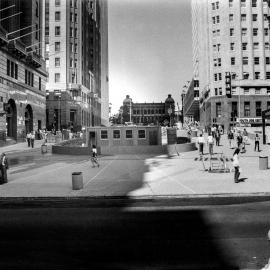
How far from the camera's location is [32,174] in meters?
21.0

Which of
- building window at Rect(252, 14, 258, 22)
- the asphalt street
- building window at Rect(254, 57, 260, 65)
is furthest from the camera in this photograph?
building window at Rect(252, 14, 258, 22)

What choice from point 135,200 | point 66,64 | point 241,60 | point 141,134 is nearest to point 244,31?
point 241,60

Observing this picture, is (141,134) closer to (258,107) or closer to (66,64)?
(258,107)

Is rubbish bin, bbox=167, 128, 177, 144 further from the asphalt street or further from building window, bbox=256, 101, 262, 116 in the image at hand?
building window, bbox=256, 101, 262, 116

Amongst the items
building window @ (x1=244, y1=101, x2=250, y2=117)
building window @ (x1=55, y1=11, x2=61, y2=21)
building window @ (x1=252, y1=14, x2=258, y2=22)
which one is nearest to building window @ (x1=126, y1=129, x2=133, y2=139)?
building window @ (x1=244, y1=101, x2=250, y2=117)

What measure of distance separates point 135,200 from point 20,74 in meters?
42.9

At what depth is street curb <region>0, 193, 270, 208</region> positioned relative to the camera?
1313cm

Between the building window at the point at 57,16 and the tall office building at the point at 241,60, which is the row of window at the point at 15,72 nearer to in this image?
the building window at the point at 57,16

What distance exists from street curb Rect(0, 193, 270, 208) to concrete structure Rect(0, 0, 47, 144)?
2771 centimetres

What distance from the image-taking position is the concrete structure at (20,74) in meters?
45.1

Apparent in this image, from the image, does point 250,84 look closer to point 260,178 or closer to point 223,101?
point 223,101

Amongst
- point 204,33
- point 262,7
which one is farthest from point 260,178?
point 204,33

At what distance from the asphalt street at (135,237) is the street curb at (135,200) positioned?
2.65 ft

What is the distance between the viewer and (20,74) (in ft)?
170
